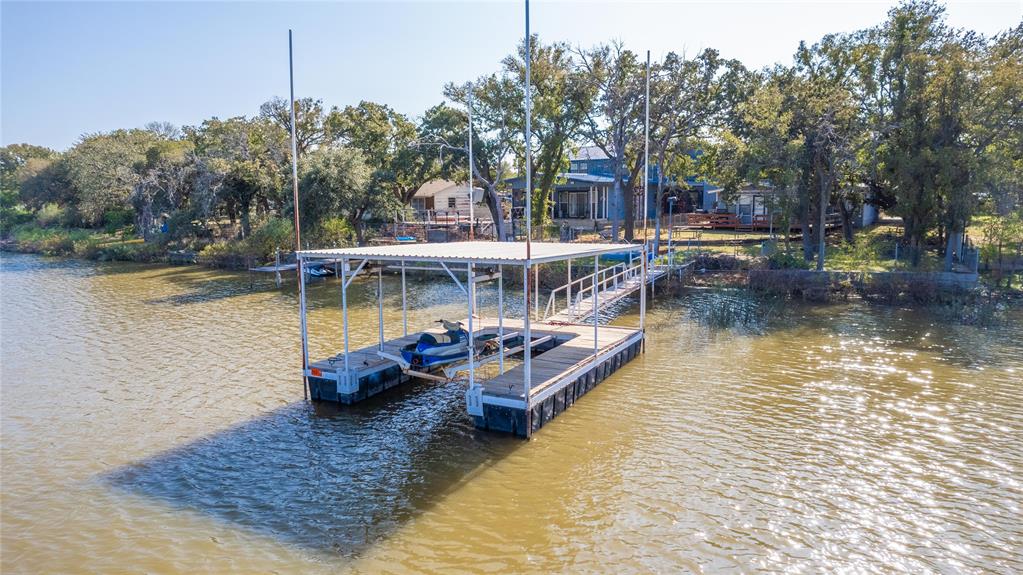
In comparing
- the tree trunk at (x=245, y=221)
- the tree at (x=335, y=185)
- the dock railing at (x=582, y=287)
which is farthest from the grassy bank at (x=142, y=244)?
the dock railing at (x=582, y=287)

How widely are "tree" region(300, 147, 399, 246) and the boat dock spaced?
20.9 metres

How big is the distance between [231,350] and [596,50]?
23.5 m

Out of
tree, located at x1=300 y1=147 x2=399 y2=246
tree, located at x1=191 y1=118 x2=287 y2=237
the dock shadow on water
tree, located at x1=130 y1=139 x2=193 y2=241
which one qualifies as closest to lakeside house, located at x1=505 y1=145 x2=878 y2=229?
tree, located at x1=300 y1=147 x2=399 y2=246

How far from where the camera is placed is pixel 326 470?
1094 centimetres

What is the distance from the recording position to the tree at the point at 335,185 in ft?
117

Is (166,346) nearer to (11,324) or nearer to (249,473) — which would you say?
(11,324)

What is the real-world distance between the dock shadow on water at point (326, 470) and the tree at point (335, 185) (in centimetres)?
2405

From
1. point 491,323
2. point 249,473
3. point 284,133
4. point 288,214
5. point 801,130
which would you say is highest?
point 284,133

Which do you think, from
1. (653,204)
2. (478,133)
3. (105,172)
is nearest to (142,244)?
(105,172)

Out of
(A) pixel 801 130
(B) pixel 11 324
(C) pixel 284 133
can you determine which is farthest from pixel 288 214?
(A) pixel 801 130

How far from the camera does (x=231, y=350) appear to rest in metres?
19.4

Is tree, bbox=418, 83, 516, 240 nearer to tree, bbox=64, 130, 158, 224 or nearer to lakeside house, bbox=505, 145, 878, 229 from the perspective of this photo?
lakeside house, bbox=505, 145, 878, 229

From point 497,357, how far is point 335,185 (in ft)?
83.2

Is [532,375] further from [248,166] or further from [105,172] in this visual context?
[105,172]
